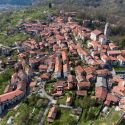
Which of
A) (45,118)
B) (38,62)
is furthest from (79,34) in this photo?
(45,118)

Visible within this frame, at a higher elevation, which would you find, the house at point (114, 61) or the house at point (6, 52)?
the house at point (114, 61)

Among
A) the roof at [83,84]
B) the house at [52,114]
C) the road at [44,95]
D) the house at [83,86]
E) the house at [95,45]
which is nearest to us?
the house at [52,114]

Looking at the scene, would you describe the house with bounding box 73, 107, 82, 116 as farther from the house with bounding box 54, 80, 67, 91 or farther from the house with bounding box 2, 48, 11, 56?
the house with bounding box 2, 48, 11, 56

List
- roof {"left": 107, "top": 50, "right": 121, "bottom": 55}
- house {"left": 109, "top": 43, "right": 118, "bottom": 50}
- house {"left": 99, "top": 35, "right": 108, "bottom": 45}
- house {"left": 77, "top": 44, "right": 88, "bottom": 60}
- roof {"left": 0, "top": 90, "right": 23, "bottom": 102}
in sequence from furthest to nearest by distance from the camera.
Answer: house {"left": 99, "top": 35, "right": 108, "bottom": 45}
house {"left": 109, "top": 43, "right": 118, "bottom": 50}
roof {"left": 107, "top": 50, "right": 121, "bottom": 55}
house {"left": 77, "top": 44, "right": 88, "bottom": 60}
roof {"left": 0, "top": 90, "right": 23, "bottom": 102}

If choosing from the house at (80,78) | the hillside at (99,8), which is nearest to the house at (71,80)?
the house at (80,78)

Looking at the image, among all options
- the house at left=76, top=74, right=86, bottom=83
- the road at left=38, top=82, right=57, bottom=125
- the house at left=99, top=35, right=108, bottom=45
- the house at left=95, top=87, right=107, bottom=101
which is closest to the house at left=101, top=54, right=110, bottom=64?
the house at left=76, top=74, right=86, bottom=83

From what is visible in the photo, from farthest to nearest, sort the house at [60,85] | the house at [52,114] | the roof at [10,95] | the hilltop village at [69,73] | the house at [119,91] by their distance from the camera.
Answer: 1. the house at [60,85]
2. the roof at [10,95]
3. the house at [119,91]
4. the hilltop village at [69,73]
5. the house at [52,114]

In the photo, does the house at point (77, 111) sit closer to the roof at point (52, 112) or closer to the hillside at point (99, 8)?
the roof at point (52, 112)

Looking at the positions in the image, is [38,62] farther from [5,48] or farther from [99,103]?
[99,103]

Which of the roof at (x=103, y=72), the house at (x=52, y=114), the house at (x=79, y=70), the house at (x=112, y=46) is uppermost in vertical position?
the house at (x=112, y=46)
